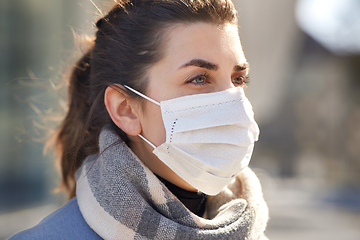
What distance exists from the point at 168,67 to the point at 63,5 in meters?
4.42

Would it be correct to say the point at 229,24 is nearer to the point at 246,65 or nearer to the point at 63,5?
the point at 246,65

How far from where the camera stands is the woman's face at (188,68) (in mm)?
1638

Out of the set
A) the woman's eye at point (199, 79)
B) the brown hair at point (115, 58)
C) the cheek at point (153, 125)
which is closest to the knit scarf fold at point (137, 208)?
the cheek at point (153, 125)

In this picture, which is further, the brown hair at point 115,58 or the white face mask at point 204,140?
the brown hair at point 115,58

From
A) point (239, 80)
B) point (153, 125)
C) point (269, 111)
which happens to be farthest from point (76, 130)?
point (269, 111)

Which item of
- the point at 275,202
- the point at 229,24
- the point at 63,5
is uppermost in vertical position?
the point at 229,24

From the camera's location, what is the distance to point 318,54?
21.2 m

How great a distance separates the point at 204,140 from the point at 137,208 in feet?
1.45

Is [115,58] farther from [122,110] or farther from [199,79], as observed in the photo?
[199,79]

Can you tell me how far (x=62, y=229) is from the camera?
1.56 metres

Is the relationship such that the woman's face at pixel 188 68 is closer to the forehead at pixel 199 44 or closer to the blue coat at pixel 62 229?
the forehead at pixel 199 44

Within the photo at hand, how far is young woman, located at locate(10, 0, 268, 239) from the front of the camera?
5.01 feet

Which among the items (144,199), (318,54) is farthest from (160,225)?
(318,54)

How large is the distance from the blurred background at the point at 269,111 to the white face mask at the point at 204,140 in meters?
0.88
